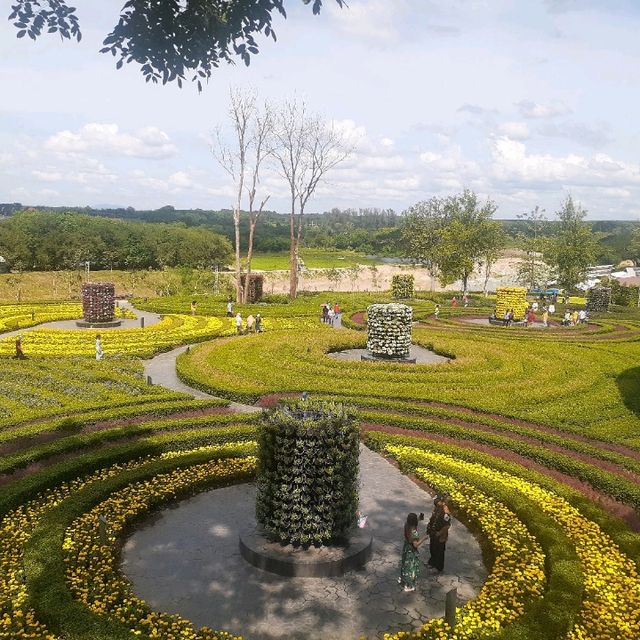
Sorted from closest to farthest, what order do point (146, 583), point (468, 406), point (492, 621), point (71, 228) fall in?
point (492, 621) → point (146, 583) → point (468, 406) → point (71, 228)

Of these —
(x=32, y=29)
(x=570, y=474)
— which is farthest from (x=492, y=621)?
(x=32, y=29)

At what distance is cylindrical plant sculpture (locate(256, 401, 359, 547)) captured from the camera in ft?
39.7

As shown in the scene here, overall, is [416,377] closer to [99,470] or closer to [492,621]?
[99,470]

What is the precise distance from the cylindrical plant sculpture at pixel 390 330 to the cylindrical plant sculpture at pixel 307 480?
63.9ft

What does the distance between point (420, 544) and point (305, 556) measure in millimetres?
2358

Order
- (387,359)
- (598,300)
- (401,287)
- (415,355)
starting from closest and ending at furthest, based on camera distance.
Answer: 1. (387,359)
2. (415,355)
3. (598,300)
4. (401,287)

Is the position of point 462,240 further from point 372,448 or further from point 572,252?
point 372,448

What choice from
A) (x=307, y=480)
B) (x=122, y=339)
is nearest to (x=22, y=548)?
(x=307, y=480)

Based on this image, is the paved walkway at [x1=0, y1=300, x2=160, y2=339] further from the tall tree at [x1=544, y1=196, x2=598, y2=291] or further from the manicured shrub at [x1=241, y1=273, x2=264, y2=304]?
the tall tree at [x1=544, y1=196, x2=598, y2=291]

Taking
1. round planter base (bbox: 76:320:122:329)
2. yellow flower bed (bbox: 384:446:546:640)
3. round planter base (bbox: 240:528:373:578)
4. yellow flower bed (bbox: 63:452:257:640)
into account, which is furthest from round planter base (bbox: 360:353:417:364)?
round planter base (bbox: 76:320:122:329)

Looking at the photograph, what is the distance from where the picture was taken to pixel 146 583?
37.5 ft

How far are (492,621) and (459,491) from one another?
5.62m

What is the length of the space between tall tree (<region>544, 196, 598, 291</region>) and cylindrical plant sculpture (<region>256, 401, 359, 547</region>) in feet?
217

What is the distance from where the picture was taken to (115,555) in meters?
12.2
